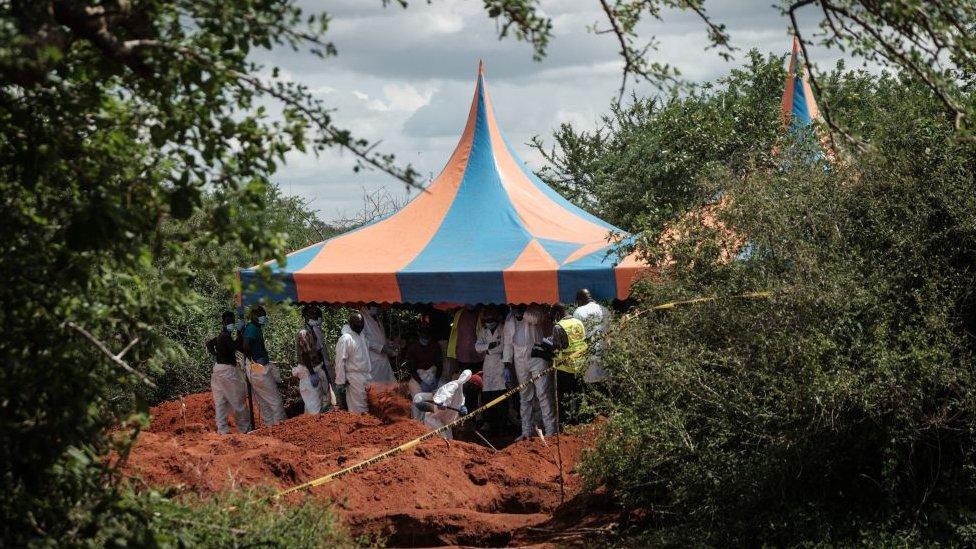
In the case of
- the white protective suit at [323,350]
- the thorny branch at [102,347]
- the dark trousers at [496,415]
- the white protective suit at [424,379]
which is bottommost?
the dark trousers at [496,415]

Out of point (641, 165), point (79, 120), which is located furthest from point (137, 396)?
point (641, 165)

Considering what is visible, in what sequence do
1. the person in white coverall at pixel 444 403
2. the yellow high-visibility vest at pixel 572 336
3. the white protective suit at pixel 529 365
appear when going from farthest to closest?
the white protective suit at pixel 529 365 → the person in white coverall at pixel 444 403 → the yellow high-visibility vest at pixel 572 336

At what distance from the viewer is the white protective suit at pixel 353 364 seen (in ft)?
51.8

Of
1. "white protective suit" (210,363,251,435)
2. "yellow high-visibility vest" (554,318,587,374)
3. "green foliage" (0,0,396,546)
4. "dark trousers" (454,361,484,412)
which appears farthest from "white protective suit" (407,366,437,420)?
"green foliage" (0,0,396,546)

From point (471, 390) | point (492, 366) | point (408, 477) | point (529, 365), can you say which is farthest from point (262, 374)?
point (408, 477)

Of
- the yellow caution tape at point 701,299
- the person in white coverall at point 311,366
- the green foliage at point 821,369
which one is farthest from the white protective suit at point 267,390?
the yellow caution tape at point 701,299

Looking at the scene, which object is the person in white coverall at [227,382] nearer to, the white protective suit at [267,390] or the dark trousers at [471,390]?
the white protective suit at [267,390]

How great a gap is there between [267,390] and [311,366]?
0.73 meters

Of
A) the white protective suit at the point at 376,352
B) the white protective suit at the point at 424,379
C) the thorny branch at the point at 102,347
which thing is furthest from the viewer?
the white protective suit at the point at 376,352

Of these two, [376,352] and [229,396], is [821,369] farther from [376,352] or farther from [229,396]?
[229,396]

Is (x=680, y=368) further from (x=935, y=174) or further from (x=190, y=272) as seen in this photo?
(x=190, y=272)

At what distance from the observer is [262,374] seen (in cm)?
1614

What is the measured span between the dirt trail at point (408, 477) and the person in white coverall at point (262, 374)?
2.43m

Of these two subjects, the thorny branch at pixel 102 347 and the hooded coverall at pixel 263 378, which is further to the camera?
the hooded coverall at pixel 263 378
